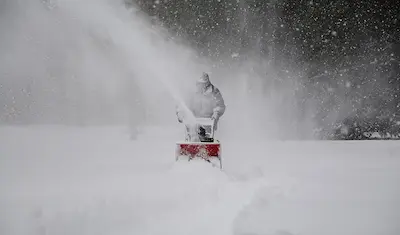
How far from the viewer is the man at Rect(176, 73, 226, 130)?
670 centimetres

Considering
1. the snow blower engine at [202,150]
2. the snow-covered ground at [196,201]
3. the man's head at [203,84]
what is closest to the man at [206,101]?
the man's head at [203,84]

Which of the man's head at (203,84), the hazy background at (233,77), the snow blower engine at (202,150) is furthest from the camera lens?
the hazy background at (233,77)

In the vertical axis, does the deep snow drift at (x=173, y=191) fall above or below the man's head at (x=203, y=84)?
Answer: below

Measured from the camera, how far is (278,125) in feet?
71.7

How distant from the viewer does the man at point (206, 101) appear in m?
6.70

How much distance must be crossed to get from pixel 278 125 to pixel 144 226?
1886cm

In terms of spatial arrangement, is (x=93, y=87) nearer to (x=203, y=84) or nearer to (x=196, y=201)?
(x=203, y=84)

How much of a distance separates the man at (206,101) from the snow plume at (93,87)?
10420 mm

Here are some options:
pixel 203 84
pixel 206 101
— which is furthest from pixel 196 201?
pixel 203 84

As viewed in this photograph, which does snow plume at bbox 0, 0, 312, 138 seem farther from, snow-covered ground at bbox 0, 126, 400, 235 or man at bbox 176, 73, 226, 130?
snow-covered ground at bbox 0, 126, 400, 235

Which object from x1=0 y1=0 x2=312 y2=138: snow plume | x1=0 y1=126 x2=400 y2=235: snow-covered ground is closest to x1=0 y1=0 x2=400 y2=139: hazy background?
x1=0 y1=0 x2=312 y2=138: snow plume

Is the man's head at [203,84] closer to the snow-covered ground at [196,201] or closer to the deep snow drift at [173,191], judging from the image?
the deep snow drift at [173,191]

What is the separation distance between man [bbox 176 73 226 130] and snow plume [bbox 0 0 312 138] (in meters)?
10.4

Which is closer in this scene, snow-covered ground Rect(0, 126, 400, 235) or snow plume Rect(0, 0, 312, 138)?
snow-covered ground Rect(0, 126, 400, 235)
